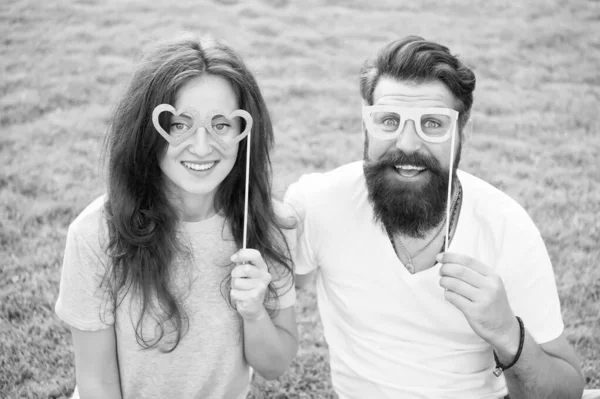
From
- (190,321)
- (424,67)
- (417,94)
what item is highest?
(424,67)

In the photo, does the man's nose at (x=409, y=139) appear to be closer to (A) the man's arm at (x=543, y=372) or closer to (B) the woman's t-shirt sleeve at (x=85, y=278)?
(A) the man's arm at (x=543, y=372)

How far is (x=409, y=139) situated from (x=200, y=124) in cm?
93

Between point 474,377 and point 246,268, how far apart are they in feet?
4.05

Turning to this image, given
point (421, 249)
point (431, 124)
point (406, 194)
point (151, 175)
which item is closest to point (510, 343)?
point (421, 249)

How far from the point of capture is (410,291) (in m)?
2.82

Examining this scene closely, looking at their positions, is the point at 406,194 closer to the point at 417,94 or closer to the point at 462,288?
the point at 417,94

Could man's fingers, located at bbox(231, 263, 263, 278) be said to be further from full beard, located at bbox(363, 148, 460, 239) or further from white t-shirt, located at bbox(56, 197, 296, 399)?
full beard, located at bbox(363, 148, 460, 239)

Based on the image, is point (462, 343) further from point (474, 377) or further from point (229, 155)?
point (229, 155)

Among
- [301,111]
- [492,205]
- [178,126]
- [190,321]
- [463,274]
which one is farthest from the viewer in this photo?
[301,111]

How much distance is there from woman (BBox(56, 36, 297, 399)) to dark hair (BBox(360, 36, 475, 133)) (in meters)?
0.63

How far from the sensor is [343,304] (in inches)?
118

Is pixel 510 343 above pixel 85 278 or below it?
below

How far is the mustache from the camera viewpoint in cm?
281

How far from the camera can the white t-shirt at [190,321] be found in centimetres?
258
